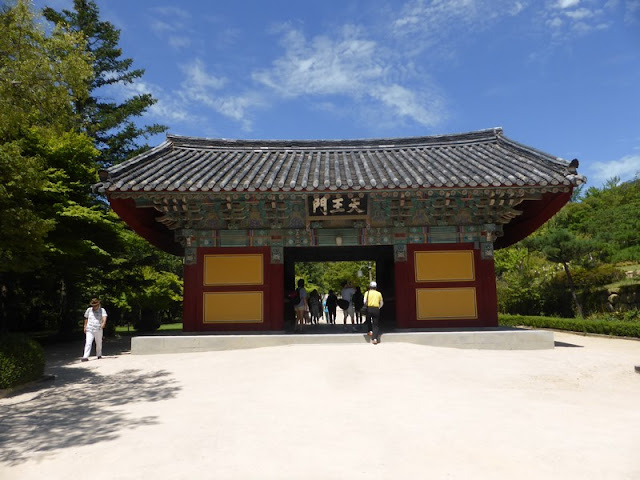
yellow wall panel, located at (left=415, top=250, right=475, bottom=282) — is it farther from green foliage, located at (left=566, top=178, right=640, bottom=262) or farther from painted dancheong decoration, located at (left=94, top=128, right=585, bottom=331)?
green foliage, located at (left=566, top=178, right=640, bottom=262)

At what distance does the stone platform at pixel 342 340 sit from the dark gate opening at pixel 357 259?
4935mm

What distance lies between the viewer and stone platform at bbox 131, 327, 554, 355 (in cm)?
1005

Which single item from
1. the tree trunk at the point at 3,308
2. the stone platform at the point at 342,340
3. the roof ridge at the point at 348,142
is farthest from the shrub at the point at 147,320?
the stone platform at the point at 342,340

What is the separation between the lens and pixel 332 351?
9.05 m

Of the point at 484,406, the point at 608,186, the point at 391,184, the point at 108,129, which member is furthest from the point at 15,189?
the point at 608,186

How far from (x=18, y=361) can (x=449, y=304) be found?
32.2 ft

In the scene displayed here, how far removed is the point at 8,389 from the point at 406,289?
892 centimetres

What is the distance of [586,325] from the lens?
54.3 feet

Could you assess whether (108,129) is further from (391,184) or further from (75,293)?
(391,184)

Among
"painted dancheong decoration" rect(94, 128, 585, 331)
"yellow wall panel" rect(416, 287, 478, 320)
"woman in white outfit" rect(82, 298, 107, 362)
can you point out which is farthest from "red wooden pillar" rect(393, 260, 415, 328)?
"woman in white outfit" rect(82, 298, 107, 362)

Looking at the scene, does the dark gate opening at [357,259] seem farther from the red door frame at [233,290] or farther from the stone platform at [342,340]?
the stone platform at [342,340]

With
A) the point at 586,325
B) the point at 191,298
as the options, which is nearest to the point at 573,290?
the point at 586,325

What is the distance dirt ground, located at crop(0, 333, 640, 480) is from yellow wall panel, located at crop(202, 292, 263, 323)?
2.77 meters

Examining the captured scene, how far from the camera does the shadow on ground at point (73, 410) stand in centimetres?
431
